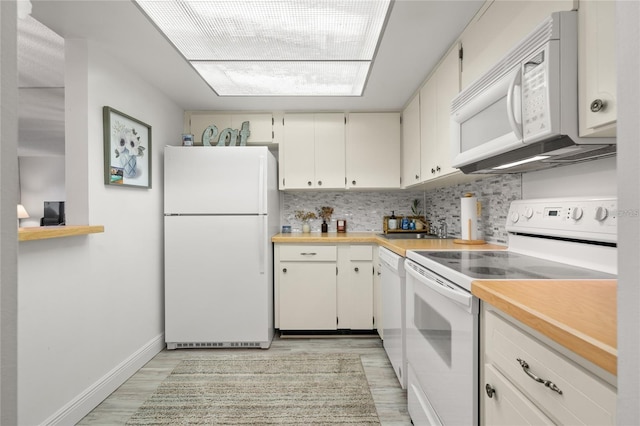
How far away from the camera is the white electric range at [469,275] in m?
1.07

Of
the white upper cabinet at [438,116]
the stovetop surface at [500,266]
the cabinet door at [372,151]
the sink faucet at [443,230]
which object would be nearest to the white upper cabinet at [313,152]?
the cabinet door at [372,151]

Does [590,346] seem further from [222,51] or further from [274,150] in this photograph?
[274,150]

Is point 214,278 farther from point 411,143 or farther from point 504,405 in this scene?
point 504,405

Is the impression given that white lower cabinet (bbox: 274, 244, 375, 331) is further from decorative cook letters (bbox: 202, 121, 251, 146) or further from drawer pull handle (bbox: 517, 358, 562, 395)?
drawer pull handle (bbox: 517, 358, 562, 395)

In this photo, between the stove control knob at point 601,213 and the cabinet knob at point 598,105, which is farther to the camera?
the stove control knob at point 601,213

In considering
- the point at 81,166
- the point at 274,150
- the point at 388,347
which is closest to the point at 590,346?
the point at 388,347

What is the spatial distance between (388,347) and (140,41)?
2593 millimetres

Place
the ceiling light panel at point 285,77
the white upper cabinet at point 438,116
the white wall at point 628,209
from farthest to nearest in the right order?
1. the ceiling light panel at point 285,77
2. the white upper cabinet at point 438,116
3. the white wall at point 628,209

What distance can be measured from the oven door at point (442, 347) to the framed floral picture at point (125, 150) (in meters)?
1.95

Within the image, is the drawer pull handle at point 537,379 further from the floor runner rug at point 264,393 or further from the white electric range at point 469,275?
the floor runner rug at point 264,393

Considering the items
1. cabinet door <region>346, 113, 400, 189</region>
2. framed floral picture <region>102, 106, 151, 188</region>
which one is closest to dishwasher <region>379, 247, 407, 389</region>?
cabinet door <region>346, 113, 400, 189</region>

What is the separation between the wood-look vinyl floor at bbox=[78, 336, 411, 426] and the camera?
5.91 feet

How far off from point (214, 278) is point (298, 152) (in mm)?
1412

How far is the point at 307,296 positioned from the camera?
2.82 m
